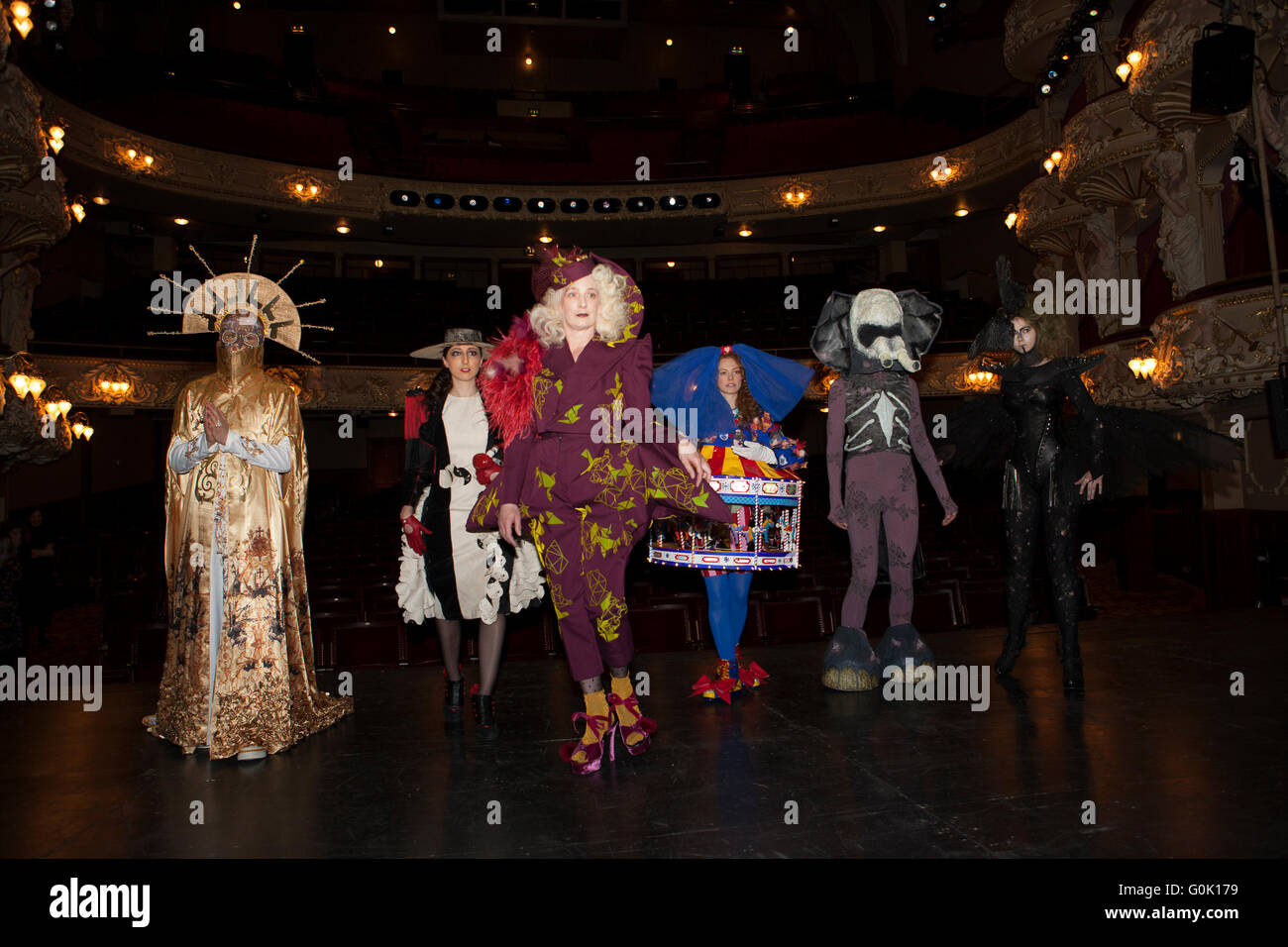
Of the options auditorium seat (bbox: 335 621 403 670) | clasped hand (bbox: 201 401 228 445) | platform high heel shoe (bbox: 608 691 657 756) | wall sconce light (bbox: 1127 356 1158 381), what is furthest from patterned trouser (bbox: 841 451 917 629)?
wall sconce light (bbox: 1127 356 1158 381)

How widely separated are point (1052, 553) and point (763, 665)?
1.56m

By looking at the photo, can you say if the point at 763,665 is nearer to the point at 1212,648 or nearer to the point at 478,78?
the point at 1212,648

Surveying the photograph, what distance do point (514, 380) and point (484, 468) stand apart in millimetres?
485

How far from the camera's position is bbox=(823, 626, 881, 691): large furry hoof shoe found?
12.4 ft

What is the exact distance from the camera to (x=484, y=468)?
334 cm

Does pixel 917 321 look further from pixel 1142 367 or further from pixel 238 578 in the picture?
pixel 1142 367

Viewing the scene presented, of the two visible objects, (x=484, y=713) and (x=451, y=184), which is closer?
(x=484, y=713)

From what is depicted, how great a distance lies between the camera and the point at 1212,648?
4.43 metres

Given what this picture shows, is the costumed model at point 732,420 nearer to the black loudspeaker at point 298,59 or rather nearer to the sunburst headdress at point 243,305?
the sunburst headdress at point 243,305

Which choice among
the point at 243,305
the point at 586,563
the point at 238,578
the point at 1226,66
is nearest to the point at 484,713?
the point at 586,563

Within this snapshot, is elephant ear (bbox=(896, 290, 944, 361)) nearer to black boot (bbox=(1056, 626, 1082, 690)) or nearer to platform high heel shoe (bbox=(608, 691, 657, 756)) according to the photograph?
black boot (bbox=(1056, 626, 1082, 690))

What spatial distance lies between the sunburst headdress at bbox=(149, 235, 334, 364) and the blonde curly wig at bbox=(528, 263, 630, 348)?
937 millimetres

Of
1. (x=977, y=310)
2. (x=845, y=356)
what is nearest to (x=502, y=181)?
(x=977, y=310)

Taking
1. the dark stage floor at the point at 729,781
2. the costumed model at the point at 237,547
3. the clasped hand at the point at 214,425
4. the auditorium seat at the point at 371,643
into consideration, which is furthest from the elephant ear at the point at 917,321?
the auditorium seat at the point at 371,643
